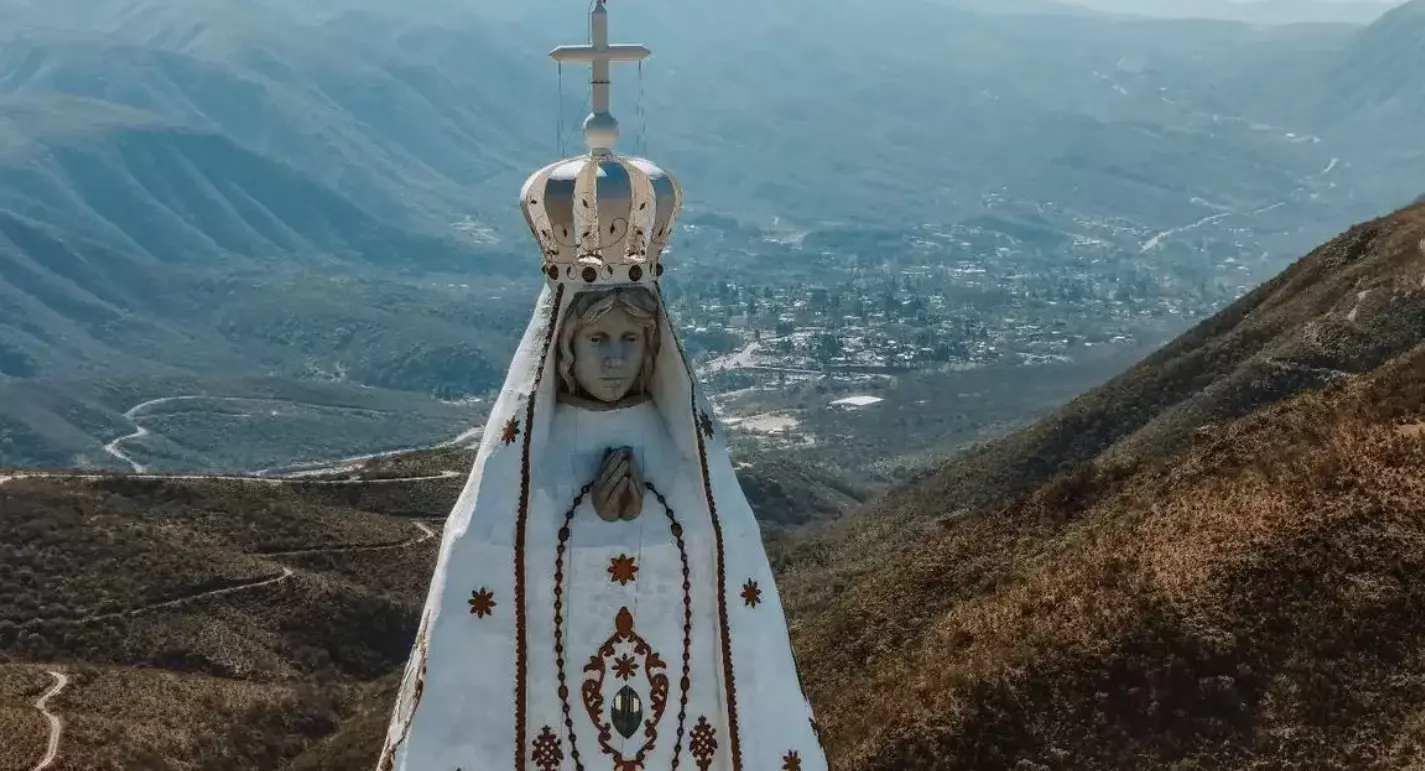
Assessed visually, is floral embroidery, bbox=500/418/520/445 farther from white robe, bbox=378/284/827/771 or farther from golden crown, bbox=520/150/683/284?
golden crown, bbox=520/150/683/284

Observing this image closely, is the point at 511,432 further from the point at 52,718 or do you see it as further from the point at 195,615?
the point at 195,615

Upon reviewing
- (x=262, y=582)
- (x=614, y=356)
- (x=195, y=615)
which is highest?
(x=614, y=356)

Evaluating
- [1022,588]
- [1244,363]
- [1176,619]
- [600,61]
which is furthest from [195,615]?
[600,61]

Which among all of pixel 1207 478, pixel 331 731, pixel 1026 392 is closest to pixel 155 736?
pixel 331 731

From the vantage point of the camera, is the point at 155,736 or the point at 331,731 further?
the point at 331,731

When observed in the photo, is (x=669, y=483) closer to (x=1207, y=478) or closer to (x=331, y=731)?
(x=1207, y=478)

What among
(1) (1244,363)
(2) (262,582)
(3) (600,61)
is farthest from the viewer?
(1) (1244,363)

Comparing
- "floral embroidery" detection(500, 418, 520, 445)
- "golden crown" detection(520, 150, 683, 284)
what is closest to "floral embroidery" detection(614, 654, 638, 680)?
"floral embroidery" detection(500, 418, 520, 445)
